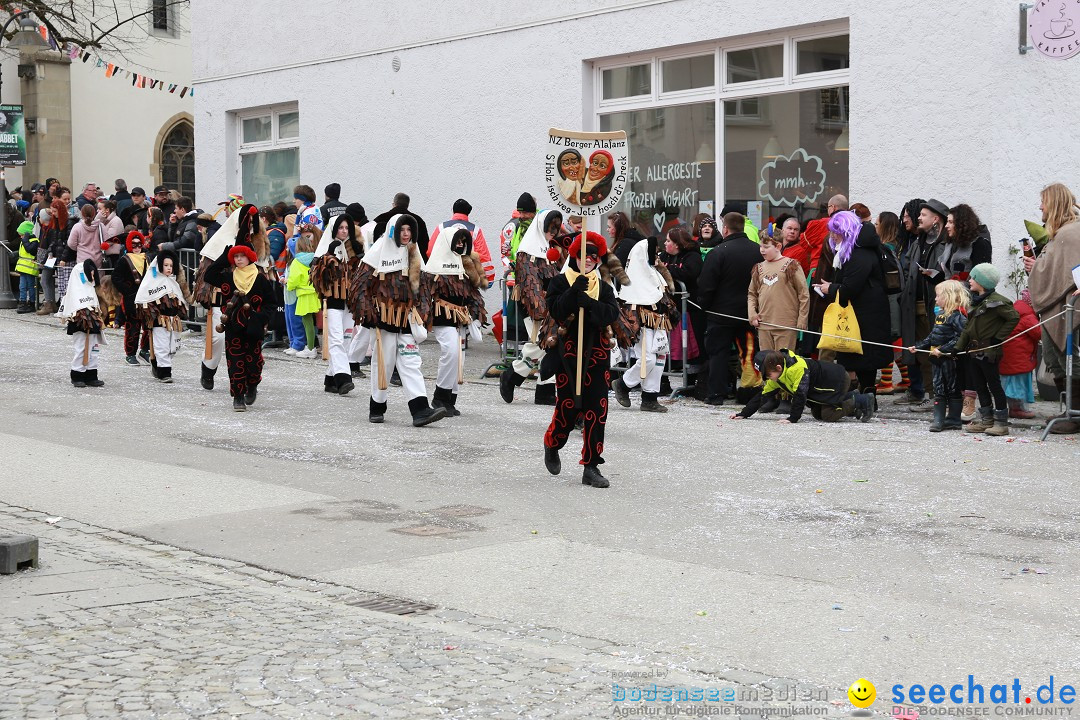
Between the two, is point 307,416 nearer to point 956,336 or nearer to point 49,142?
point 956,336

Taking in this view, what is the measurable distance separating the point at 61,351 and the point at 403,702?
1507cm

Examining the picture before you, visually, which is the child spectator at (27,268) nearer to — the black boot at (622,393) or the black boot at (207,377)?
the black boot at (207,377)

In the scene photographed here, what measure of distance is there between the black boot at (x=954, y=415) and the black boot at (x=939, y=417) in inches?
1.6

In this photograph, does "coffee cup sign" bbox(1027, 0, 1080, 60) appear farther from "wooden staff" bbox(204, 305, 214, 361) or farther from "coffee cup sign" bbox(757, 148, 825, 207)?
"wooden staff" bbox(204, 305, 214, 361)

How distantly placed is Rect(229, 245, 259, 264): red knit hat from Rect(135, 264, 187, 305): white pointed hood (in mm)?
2168

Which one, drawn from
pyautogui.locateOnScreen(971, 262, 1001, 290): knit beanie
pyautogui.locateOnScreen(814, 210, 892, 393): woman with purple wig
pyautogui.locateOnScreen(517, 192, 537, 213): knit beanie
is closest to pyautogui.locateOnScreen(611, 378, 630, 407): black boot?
pyautogui.locateOnScreen(814, 210, 892, 393): woman with purple wig

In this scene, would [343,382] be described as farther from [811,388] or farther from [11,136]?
[11,136]

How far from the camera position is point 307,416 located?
1315 centimetres

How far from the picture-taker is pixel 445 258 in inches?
510

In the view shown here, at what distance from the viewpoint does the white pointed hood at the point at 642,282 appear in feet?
43.8

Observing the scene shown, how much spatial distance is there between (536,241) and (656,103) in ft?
15.7

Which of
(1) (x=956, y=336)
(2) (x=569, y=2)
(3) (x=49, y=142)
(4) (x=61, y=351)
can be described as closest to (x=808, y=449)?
(1) (x=956, y=336)

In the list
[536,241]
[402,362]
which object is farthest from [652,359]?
[402,362]

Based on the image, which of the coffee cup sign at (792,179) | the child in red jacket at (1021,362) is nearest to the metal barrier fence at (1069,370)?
the child in red jacket at (1021,362)
